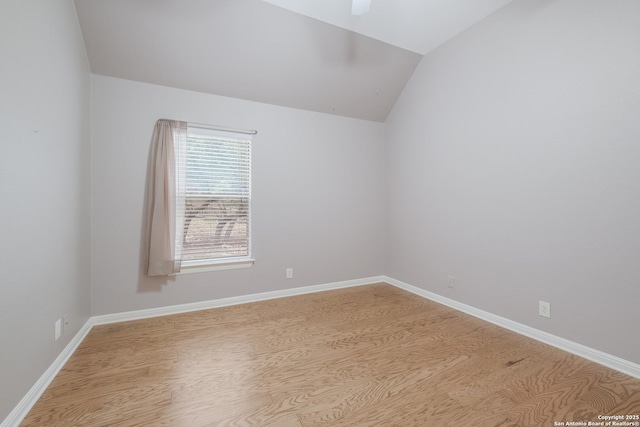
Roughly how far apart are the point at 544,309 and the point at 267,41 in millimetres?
3722

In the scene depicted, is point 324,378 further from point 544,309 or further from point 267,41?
point 267,41

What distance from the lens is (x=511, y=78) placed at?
2545 mm

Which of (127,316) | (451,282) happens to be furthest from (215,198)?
(451,282)

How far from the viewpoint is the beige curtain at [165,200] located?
2816 mm

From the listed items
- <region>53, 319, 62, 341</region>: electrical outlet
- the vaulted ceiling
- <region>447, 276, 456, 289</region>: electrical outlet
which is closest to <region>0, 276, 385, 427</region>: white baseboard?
<region>53, 319, 62, 341</region>: electrical outlet

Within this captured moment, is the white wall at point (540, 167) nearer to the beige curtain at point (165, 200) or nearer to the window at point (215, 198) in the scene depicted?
the window at point (215, 198)

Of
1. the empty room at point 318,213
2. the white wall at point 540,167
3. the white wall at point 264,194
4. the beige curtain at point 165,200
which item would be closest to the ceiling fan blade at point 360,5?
the empty room at point 318,213

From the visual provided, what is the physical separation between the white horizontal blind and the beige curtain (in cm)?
12

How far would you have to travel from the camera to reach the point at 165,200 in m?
2.86

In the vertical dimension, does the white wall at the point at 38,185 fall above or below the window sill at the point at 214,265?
above

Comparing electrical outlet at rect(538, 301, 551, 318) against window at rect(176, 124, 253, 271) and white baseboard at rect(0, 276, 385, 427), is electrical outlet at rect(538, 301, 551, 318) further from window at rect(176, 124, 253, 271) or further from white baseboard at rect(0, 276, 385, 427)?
window at rect(176, 124, 253, 271)

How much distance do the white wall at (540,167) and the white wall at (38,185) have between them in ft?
12.0

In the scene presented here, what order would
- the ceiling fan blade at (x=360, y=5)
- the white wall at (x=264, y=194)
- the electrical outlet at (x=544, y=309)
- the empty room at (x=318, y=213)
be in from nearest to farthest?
the empty room at (x=318, y=213), the ceiling fan blade at (x=360, y=5), the electrical outlet at (x=544, y=309), the white wall at (x=264, y=194)

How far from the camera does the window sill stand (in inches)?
119
